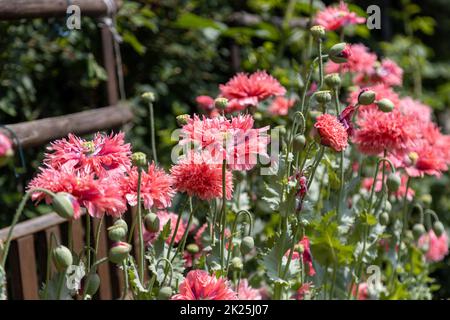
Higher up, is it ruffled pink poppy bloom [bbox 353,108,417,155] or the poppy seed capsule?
the poppy seed capsule

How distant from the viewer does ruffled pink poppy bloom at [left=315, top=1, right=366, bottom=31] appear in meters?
2.17

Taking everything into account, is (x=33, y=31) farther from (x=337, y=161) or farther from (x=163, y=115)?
(x=337, y=161)

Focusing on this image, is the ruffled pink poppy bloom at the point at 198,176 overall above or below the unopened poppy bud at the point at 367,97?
below

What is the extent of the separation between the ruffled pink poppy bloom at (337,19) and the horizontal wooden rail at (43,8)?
0.67m

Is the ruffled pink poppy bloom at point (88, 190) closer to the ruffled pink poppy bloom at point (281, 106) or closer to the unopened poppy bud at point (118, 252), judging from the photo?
the unopened poppy bud at point (118, 252)

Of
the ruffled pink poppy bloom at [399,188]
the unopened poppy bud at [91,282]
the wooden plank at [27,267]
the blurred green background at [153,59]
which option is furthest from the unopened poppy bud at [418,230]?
the unopened poppy bud at [91,282]

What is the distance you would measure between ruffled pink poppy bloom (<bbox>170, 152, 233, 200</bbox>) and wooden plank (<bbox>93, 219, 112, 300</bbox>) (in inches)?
36.6

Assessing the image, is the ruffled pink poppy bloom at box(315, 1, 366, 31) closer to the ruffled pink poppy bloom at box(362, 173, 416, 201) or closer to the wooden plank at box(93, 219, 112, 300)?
the ruffled pink poppy bloom at box(362, 173, 416, 201)

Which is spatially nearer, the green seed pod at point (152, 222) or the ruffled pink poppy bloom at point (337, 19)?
the green seed pod at point (152, 222)

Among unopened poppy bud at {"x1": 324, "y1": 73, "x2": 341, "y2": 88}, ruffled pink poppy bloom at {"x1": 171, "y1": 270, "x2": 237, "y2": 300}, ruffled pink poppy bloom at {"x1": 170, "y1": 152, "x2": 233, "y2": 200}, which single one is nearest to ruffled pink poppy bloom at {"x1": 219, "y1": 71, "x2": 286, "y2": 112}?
unopened poppy bud at {"x1": 324, "y1": 73, "x2": 341, "y2": 88}

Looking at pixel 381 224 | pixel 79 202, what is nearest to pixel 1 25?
pixel 381 224

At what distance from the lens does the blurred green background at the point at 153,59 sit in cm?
272

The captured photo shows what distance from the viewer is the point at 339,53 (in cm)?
168

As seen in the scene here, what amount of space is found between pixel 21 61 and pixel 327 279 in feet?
4.47
